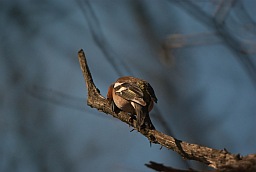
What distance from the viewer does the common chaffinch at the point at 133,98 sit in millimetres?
3925

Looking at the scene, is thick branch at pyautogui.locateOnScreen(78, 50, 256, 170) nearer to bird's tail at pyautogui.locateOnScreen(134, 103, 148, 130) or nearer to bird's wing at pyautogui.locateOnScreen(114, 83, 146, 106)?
bird's tail at pyautogui.locateOnScreen(134, 103, 148, 130)

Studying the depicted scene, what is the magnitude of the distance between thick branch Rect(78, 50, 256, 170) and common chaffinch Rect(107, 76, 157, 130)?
104 millimetres

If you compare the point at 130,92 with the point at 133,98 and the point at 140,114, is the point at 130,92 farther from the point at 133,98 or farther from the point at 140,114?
the point at 140,114

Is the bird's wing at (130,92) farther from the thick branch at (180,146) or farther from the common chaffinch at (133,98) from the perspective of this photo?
the thick branch at (180,146)

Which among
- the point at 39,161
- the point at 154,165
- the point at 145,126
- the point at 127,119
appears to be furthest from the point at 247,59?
the point at 39,161

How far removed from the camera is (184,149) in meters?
2.68

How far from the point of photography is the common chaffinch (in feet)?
12.9

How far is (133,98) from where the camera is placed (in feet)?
13.5

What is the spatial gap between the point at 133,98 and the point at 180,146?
4.69 feet

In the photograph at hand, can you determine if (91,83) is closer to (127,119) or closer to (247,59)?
(127,119)

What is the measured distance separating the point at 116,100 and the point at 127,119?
24 centimetres

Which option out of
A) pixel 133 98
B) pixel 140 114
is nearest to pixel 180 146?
pixel 140 114

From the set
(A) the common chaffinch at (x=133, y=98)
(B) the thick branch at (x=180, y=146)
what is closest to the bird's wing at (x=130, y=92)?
(A) the common chaffinch at (x=133, y=98)

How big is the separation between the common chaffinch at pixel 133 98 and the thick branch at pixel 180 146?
104 millimetres
